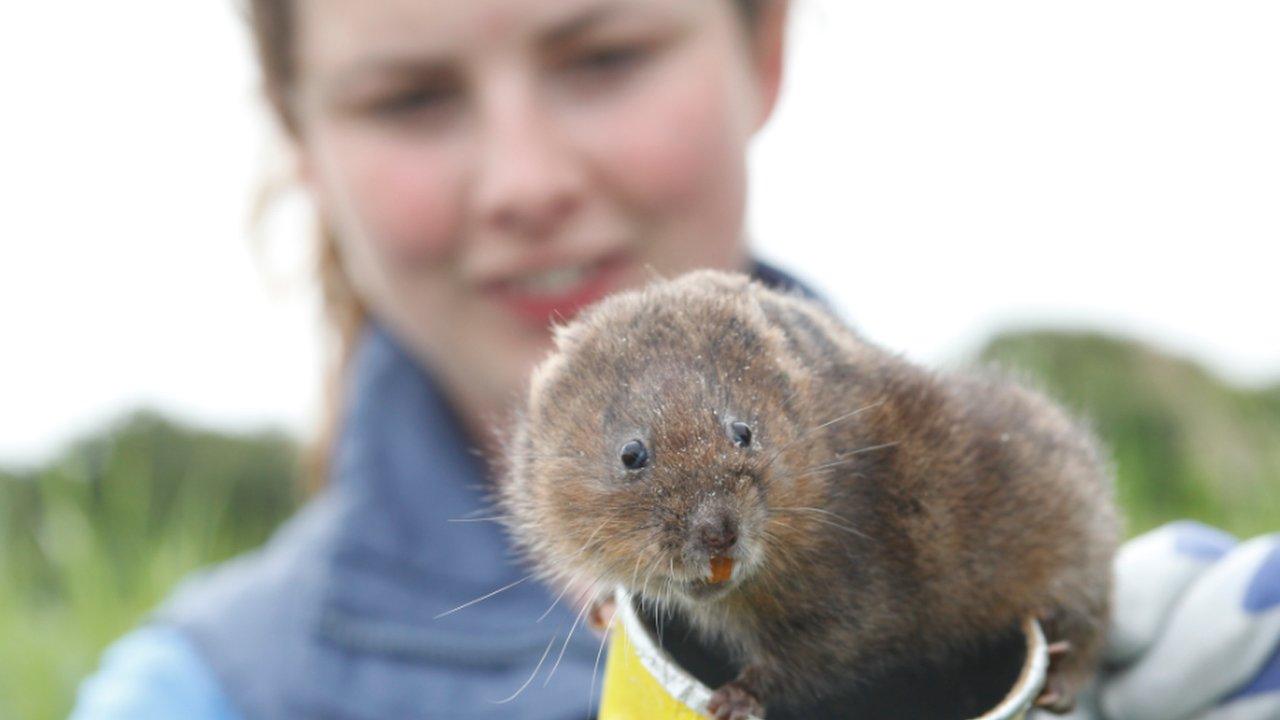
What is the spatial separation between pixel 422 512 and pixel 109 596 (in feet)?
12.1

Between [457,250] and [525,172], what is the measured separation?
A: 1.67ft

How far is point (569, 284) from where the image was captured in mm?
3875

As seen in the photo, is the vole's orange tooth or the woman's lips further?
the woman's lips

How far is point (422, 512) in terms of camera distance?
458cm

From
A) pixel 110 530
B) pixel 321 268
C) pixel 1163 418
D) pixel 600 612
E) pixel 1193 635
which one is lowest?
pixel 1163 418

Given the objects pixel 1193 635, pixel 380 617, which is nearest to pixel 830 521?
pixel 1193 635

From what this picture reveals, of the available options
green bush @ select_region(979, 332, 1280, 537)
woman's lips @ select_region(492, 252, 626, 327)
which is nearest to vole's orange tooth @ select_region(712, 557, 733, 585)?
woman's lips @ select_region(492, 252, 626, 327)

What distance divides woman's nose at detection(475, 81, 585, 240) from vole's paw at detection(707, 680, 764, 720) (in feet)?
6.82

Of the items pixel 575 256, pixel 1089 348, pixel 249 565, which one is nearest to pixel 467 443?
pixel 249 565

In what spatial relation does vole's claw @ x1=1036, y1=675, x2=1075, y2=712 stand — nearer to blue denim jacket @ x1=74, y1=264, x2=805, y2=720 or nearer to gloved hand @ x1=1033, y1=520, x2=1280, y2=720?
gloved hand @ x1=1033, y1=520, x2=1280, y2=720

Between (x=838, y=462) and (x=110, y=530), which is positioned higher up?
(x=838, y=462)

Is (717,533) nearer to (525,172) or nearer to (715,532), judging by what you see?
(715,532)

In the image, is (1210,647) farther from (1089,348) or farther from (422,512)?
(1089,348)

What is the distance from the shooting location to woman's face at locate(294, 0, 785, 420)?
383cm
